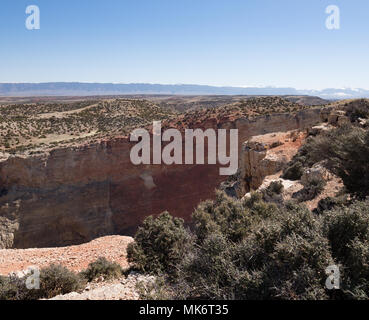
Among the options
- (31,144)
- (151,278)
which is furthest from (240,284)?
(31,144)

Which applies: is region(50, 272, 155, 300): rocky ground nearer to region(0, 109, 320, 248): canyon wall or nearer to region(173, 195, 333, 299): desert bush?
region(173, 195, 333, 299): desert bush

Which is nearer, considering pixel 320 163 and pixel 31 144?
pixel 320 163

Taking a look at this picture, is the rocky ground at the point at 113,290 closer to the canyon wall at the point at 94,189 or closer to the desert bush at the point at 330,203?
the desert bush at the point at 330,203

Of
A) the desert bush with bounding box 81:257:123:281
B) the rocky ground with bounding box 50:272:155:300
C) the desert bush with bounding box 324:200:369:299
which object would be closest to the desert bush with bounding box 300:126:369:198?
the desert bush with bounding box 324:200:369:299

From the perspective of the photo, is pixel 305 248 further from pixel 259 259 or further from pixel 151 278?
pixel 151 278

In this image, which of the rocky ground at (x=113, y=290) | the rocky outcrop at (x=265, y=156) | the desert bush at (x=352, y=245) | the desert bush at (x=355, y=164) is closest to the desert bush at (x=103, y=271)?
the rocky ground at (x=113, y=290)

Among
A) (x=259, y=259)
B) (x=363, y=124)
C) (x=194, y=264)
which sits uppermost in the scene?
(x=363, y=124)

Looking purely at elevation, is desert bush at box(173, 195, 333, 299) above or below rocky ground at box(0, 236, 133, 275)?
above
